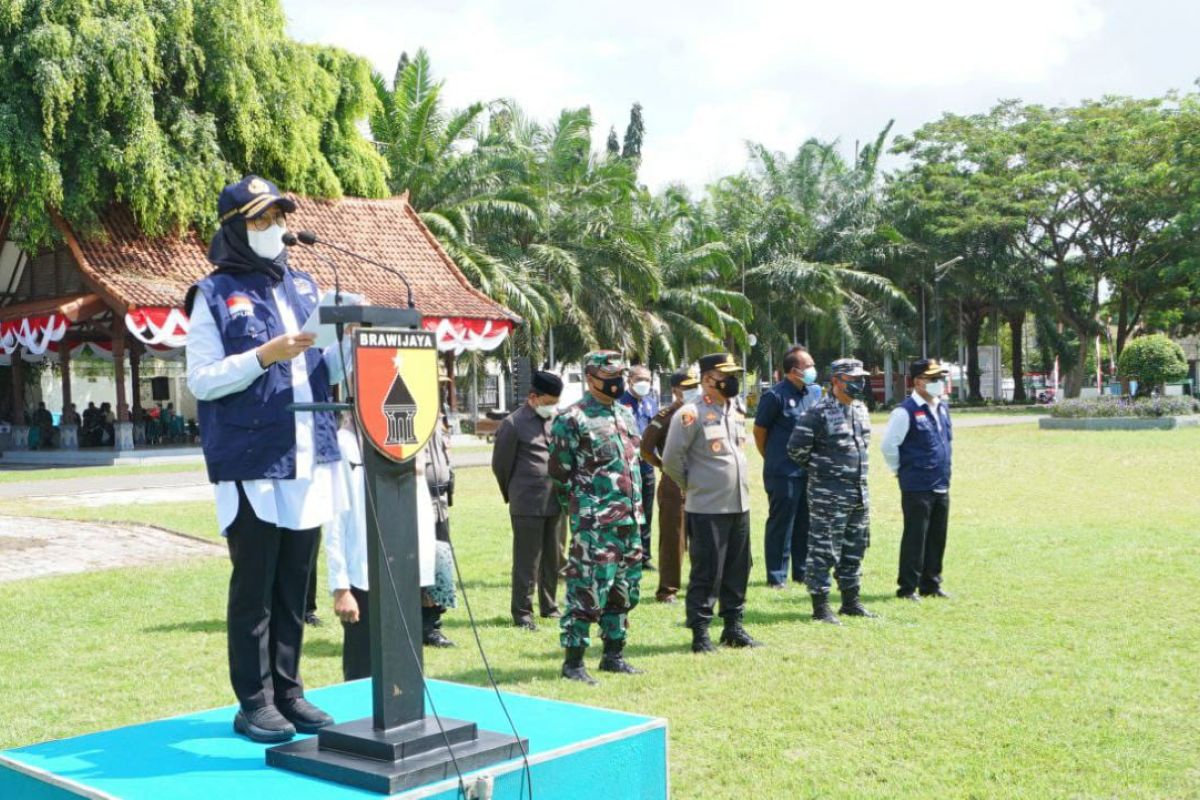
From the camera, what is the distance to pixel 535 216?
3272cm

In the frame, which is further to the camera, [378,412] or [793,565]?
[793,565]

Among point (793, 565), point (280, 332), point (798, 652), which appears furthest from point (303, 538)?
point (793, 565)

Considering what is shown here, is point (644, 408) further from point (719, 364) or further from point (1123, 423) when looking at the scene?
point (1123, 423)

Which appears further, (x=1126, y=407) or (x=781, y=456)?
(x=1126, y=407)

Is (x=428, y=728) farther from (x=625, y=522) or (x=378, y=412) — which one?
(x=625, y=522)

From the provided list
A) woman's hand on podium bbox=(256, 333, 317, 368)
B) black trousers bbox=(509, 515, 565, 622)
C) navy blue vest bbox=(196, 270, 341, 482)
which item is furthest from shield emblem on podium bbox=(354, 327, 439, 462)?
black trousers bbox=(509, 515, 565, 622)

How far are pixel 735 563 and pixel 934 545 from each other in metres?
2.47

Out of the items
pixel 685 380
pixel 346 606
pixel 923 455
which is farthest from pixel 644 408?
pixel 346 606

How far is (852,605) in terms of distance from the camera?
8.41 meters

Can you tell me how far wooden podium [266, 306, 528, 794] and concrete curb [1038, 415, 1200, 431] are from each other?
28.7m

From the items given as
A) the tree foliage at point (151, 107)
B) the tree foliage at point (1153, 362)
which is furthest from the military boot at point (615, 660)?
the tree foliage at point (1153, 362)

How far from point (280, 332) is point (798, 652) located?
14.0 feet

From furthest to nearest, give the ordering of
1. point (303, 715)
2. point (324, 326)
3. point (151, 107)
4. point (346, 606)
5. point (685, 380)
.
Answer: point (151, 107), point (685, 380), point (346, 606), point (303, 715), point (324, 326)

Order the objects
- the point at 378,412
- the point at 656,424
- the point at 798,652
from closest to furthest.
Answer: the point at 378,412 < the point at 798,652 < the point at 656,424
